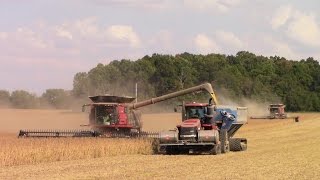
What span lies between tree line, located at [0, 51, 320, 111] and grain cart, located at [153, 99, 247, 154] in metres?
54.9

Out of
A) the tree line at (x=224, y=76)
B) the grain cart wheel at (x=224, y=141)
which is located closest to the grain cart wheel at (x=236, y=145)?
the grain cart wheel at (x=224, y=141)

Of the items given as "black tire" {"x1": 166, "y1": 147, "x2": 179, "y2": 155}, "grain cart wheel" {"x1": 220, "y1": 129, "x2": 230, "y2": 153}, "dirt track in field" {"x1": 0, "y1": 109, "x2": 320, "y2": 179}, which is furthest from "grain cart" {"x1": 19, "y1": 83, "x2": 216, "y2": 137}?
"dirt track in field" {"x1": 0, "y1": 109, "x2": 320, "y2": 179}

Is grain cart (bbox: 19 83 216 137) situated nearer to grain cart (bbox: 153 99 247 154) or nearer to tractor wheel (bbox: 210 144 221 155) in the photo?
grain cart (bbox: 153 99 247 154)

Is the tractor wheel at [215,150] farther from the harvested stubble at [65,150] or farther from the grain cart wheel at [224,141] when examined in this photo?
the harvested stubble at [65,150]

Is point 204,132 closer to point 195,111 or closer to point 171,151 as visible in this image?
point 171,151

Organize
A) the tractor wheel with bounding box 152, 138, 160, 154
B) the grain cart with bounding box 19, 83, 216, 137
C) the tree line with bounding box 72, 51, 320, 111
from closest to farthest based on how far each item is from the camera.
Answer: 1. the tractor wheel with bounding box 152, 138, 160, 154
2. the grain cart with bounding box 19, 83, 216, 137
3. the tree line with bounding box 72, 51, 320, 111

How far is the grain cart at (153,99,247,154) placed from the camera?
77.2ft

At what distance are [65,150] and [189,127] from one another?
16.4ft

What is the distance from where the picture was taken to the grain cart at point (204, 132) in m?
23.5

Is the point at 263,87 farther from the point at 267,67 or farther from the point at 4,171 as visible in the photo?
the point at 4,171

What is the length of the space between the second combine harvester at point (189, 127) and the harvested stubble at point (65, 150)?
112 centimetres

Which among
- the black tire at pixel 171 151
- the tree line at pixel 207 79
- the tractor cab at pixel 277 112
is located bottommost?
the black tire at pixel 171 151

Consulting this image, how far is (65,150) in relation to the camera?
21.8m

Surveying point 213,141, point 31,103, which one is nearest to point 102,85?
point 31,103
